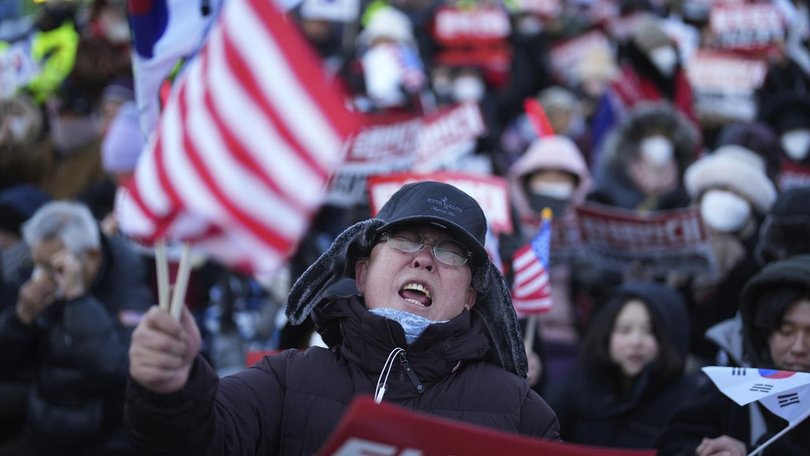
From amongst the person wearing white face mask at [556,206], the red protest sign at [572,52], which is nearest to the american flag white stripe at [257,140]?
the person wearing white face mask at [556,206]

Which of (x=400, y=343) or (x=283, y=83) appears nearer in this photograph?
(x=283, y=83)

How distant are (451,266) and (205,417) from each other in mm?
1017

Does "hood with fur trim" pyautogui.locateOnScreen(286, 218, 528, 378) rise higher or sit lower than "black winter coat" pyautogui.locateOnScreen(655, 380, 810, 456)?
higher

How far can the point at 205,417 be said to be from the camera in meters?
2.98

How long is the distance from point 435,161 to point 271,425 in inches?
190

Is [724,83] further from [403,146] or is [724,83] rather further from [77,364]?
[77,364]

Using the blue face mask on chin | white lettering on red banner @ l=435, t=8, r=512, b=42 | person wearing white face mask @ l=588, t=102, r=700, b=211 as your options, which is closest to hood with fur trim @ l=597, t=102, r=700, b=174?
person wearing white face mask @ l=588, t=102, r=700, b=211

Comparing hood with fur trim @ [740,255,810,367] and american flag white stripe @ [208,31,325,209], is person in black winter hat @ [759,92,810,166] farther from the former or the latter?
american flag white stripe @ [208,31,325,209]

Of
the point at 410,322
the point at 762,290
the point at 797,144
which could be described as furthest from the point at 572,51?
the point at 410,322

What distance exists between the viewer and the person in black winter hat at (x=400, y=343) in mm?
3422

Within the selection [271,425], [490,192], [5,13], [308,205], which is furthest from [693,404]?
[5,13]

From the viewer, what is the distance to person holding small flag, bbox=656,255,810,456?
14.2 ft

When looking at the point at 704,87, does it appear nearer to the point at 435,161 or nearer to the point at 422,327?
the point at 435,161

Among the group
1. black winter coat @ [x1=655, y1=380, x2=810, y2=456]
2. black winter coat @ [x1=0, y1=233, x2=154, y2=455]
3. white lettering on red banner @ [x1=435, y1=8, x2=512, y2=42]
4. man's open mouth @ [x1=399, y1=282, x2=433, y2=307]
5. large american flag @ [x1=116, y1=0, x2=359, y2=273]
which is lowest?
white lettering on red banner @ [x1=435, y1=8, x2=512, y2=42]
